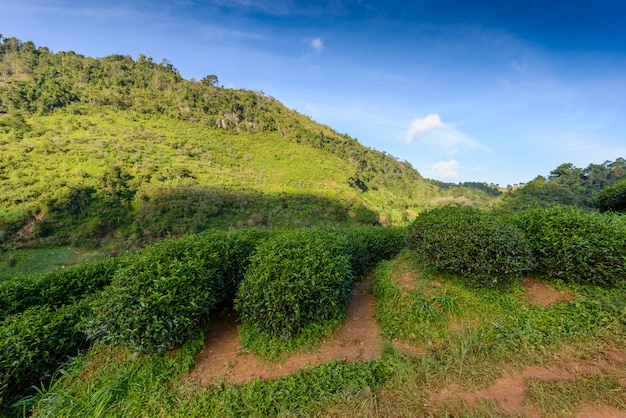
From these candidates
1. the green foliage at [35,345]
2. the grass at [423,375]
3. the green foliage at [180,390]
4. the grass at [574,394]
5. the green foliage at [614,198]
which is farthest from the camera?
the green foliage at [614,198]

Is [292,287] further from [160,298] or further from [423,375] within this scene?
[423,375]

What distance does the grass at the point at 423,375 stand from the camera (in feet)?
7.92

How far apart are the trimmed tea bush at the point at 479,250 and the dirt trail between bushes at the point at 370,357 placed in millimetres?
535

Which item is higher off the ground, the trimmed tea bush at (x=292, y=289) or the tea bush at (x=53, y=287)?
the trimmed tea bush at (x=292, y=289)

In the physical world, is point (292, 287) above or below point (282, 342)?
above

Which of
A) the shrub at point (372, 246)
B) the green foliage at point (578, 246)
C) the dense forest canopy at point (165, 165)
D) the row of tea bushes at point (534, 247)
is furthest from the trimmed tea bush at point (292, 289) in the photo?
the dense forest canopy at point (165, 165)

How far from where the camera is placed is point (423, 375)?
2.79 m

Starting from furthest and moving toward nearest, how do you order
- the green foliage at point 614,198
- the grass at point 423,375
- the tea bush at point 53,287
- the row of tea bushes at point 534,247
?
the green foliage at point 614,198 < the tea bush at point 53,287 < the row of tea bushes at point 534,247 < the grass at point 423,375

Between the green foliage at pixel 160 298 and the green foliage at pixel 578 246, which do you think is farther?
the green foliage at pixel 578 246

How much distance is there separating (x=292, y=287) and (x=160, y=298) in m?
1.61

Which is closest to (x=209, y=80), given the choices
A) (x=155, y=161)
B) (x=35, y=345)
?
(x=155, y=161)

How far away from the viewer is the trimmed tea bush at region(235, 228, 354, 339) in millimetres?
3334

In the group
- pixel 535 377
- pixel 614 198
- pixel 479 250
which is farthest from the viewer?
pixel 614 198

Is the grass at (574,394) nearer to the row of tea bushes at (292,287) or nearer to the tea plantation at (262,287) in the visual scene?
the tea plantation at (262,287)
